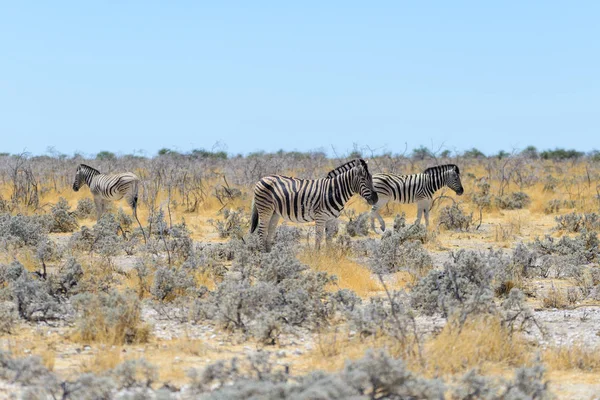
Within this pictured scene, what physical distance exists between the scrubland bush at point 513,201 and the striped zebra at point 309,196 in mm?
9986

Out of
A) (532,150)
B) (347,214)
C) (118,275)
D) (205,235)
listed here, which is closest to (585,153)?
(532,150)

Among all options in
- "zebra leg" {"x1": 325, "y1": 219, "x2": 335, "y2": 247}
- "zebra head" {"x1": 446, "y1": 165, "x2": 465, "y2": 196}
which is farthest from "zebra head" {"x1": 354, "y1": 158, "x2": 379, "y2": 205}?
"zebra head" {"x1": 446, "y1": 165, "x2": 465, "y2": 196}

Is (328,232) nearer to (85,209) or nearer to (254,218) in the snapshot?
(254,218)

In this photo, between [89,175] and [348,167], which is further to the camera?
[89,175]

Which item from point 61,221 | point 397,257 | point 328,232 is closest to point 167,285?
point 328,232

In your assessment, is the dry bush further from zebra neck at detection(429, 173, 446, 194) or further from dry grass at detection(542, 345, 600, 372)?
zebra neck at detection(429, 173, 446, 194)

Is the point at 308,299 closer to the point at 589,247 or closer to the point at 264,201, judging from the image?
the point at 264,201

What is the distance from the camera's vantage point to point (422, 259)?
11.8 m

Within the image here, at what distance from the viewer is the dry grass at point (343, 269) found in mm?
10594

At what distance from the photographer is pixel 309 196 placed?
12750 millimetres

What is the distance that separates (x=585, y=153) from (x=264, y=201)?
5323 cm

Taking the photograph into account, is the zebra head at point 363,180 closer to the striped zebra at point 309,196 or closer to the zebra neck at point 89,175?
the striped zebra at point 309,196

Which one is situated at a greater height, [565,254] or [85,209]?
[85,209]

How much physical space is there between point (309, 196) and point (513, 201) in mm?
11486
